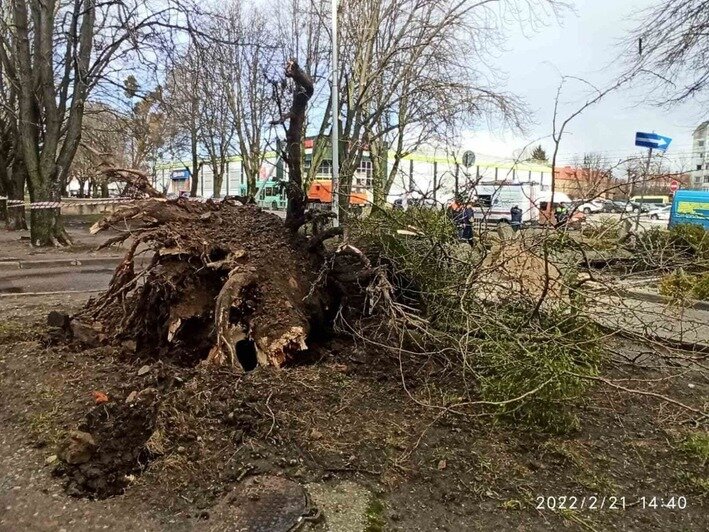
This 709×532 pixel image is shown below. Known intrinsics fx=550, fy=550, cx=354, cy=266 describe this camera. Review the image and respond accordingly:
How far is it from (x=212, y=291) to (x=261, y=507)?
101 inches

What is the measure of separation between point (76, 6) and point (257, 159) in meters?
14.4

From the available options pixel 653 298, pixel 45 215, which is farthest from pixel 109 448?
pixel 45 215

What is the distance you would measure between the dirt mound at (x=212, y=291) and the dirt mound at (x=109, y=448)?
80 centimetres

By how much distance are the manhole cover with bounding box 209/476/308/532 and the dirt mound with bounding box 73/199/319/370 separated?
1524 mm

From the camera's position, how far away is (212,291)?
16.2 feet

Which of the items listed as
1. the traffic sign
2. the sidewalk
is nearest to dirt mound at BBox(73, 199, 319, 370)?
the traffic sign

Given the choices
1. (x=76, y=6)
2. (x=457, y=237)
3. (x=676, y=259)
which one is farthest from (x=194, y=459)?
(x=76, y=6)

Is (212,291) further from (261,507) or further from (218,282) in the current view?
(261,507)

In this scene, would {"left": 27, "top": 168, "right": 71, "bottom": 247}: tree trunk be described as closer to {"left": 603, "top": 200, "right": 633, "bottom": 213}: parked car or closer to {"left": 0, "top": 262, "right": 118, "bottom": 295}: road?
{"left": 0, "top": 262, "right": 118, "bottom": 295}: road

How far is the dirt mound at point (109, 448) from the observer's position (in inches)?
118

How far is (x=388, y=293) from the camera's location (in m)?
4.44

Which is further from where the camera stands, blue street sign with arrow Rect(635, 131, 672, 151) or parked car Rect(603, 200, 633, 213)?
blue street sign with arrow Rect(635, 131, 672, 151)

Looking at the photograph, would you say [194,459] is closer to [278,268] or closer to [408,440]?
[408,440]

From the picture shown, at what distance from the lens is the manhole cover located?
8.54ft
